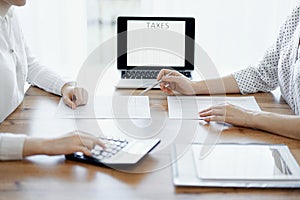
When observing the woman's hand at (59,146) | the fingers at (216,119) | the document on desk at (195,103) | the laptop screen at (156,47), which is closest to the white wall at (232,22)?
the laptop screen at (156,47)

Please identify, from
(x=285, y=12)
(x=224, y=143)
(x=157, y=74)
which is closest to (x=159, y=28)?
(x=157, y=74)

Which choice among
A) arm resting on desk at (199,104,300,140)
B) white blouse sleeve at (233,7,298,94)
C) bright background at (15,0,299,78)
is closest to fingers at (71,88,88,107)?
arm resting on desk at (199,104,300,140)

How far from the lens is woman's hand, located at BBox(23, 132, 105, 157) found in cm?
121

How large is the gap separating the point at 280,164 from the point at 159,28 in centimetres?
90

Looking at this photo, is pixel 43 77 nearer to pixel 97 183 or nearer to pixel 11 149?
pixel 11 149

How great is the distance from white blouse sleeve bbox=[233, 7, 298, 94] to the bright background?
40.0 inches

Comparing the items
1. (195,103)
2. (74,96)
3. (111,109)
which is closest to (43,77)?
(74,96)

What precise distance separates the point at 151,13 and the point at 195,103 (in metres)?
1.25

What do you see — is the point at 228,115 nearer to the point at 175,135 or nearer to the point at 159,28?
the point at 175,135

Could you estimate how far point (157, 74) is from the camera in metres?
1.90

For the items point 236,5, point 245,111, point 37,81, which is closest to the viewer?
point 245,111

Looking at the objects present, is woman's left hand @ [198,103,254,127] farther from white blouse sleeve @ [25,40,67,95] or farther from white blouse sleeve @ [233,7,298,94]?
white blouse sleeve @ [25,40,67,95]

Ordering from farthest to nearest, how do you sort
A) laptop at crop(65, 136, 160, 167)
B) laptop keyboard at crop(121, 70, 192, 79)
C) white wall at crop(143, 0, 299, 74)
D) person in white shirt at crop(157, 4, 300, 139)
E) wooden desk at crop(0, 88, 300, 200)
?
white wall at crop(143, 0, 299, 74)
laptop keyboard at crop(121, 70, 192, 79)
person in white shirt at crop(157, 4, 300, 139)
laptop at crop(65, 136, 160, 167)
wooden desk at crop(0, 88, 300, 200)

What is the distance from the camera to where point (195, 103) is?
65.5 inches
